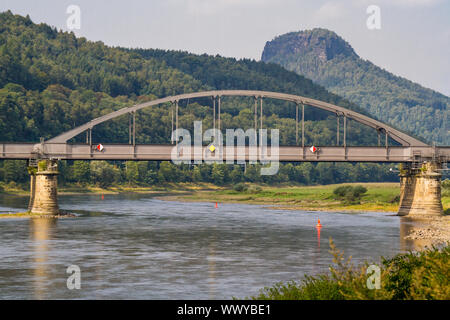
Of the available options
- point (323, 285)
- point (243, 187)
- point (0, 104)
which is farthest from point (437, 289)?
point (0, 104)

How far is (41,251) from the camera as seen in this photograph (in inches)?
2201

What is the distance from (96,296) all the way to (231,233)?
38.0 m

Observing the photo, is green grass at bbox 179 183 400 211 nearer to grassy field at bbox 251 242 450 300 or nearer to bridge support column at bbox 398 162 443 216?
bridge support column at bbox 398 162 443 216

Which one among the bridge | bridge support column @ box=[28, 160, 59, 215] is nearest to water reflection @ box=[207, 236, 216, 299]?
the bridge

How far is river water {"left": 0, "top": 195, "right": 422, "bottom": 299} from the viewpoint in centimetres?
3972

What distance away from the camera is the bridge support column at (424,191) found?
95188mm

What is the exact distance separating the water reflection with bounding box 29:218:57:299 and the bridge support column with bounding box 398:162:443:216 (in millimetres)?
48848

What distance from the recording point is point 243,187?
187625 millimetres

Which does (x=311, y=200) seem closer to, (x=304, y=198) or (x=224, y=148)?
(x=304, y=198)

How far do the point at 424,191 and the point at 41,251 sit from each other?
2294 inches

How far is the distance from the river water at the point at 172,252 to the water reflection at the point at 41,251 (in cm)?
7

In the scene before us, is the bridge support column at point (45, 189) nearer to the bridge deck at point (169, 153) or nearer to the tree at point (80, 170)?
the bridge deck at point (169, 153)

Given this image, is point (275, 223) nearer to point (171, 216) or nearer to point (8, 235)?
point (171, 216)

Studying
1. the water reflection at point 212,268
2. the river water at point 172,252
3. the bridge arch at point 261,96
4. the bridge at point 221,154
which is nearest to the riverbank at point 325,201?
the river water at point 172,252
